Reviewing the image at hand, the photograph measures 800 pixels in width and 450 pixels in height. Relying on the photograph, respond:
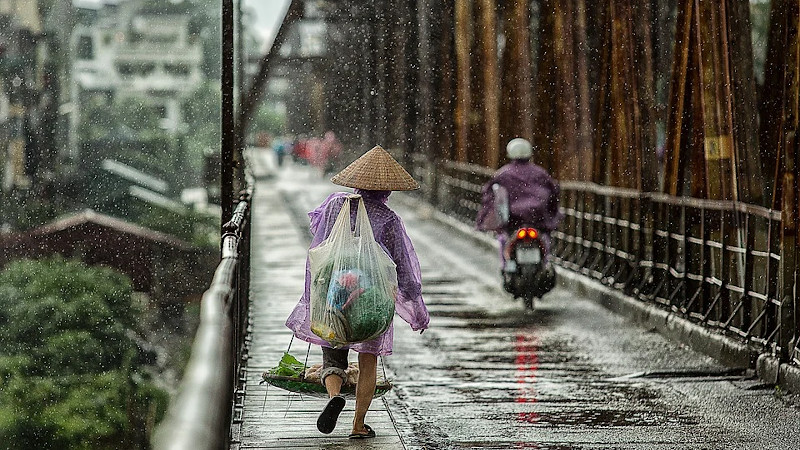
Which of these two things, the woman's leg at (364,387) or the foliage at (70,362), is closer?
the woman's leg at (364,387)

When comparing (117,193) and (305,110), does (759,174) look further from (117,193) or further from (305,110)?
(305,110)

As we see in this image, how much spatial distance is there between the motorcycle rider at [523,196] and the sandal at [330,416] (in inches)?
275

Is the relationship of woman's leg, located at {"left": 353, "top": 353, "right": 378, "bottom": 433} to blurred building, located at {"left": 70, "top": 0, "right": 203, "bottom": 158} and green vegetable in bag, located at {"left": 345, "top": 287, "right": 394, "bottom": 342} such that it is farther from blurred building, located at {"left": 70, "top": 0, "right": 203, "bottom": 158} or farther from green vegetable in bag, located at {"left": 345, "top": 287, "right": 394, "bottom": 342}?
blurred building, located at {"left": 70, "top": 0, "right": 203, "bottom": 158}

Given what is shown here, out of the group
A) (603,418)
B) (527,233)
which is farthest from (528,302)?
(603,418)

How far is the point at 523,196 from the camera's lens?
14.1m

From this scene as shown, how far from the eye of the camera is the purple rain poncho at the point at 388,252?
24.8 ft

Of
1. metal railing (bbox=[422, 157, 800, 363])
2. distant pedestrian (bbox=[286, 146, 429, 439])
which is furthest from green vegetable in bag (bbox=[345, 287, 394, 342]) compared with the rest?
metal railing (bbox=[422, 157, 800, 363])

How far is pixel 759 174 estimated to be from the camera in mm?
11156

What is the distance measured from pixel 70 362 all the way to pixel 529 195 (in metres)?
26.5

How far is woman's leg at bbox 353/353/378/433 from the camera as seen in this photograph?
297 inches

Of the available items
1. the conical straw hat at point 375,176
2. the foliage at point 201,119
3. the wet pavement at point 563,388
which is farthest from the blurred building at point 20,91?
the conical straw hat at point 375,176

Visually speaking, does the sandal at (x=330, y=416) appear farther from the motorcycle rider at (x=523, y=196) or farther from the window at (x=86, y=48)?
the window at (x=86, y=48)

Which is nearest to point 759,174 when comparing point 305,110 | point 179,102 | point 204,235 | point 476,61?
point 476,61

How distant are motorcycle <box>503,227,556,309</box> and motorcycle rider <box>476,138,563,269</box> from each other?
0.32ft
